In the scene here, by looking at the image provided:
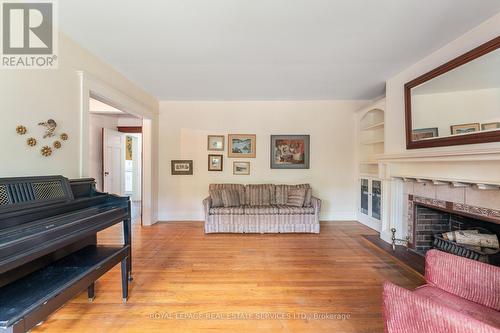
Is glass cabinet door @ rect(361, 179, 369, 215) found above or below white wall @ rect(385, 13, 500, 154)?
below

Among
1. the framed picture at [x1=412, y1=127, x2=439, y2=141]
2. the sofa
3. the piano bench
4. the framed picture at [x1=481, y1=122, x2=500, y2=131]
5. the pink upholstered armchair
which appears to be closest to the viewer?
the pink upholstered armchair

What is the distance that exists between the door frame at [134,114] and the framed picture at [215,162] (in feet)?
3.78

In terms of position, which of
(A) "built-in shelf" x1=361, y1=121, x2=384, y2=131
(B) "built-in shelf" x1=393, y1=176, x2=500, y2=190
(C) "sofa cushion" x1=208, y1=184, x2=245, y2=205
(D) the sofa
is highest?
(A) "built-in shelf" x1=361, y1=121, x2=384, y2=131

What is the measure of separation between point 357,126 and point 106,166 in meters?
5.88

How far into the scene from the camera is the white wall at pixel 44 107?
5.65ft

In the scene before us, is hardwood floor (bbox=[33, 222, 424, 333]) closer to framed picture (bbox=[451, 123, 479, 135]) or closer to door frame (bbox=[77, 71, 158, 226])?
door frame (bbox=[77, 71, 158, 226])

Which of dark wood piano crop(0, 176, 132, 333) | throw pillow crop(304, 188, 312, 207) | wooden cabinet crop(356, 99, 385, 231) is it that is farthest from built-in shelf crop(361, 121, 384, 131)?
dark wood piano crop(0, 176, 132, 333)

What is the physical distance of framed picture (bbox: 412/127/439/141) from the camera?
2486mm

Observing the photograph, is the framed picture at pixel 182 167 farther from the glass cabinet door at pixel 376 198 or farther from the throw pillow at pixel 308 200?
the glass cabinet door at pixel 376 198

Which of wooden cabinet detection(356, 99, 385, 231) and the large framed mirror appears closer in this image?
the large framed mirror

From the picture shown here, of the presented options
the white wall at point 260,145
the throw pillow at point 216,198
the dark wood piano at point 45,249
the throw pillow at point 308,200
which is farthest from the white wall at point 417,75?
the dark wood piano at point 45,249

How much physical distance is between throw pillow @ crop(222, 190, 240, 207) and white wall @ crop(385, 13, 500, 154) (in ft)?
9.01

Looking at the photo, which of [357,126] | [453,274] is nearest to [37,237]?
[453,274]

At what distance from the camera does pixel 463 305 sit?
1.26 metres
